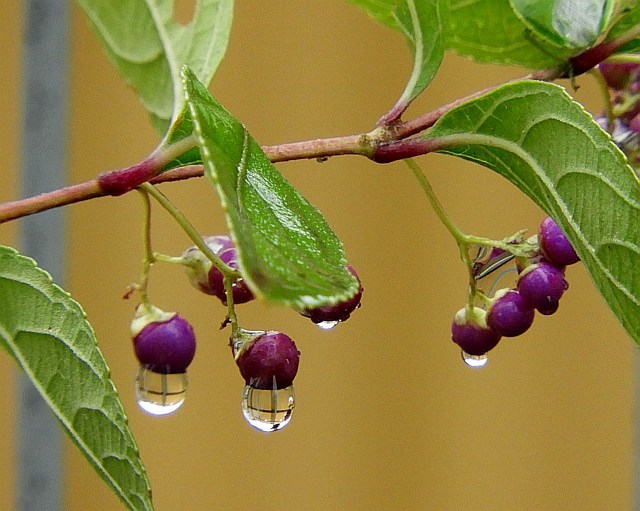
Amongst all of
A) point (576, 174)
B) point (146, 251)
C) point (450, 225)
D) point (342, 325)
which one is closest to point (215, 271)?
point (146, 251)

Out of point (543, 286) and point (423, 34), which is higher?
point (423, 34)

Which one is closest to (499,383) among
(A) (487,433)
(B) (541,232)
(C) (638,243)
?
(A) (487,433)

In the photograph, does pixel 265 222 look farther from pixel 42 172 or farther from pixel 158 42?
pixel 42 172

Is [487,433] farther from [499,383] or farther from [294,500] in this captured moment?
[294,500]

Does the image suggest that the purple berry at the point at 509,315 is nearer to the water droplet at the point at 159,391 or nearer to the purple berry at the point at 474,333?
the purple berry at the point at 474,333

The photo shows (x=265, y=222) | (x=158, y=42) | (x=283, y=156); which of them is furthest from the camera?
(x=158, y=42)

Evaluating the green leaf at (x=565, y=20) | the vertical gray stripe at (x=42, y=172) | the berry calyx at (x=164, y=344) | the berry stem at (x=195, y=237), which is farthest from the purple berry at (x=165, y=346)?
the vertical gray stripe at (x=42, y=172)
